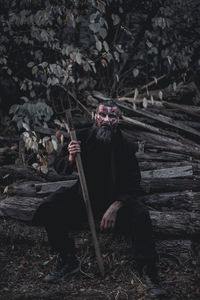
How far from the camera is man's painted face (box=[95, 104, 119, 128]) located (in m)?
3.79

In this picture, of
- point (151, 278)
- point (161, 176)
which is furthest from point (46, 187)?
point (151, 278)

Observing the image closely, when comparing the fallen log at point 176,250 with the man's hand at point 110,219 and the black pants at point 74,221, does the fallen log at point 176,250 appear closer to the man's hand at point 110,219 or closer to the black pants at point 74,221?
the black pants at point 74,221

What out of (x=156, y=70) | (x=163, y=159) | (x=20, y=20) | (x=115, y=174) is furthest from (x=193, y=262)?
(x=156, y=70)

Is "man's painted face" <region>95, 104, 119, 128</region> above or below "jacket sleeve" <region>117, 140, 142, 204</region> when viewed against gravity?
above

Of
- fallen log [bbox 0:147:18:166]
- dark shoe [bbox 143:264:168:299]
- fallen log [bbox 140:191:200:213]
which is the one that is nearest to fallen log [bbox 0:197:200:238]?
fallen log [bbox 140:191:200:213]

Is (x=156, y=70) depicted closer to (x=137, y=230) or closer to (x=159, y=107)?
(x=159, y=107)

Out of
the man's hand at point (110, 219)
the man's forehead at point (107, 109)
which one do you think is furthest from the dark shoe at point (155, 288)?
the man's forehead at point (107, 109)

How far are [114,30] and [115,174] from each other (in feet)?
15.6

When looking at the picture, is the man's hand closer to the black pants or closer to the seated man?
the seated man

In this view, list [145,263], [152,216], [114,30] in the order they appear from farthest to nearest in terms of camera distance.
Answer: [114,30], [152,216], [145,263]

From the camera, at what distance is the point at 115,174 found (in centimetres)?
373

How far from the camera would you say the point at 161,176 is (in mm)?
4629

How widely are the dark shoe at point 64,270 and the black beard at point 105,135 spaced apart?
4.36 feet

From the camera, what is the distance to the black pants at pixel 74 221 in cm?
334
